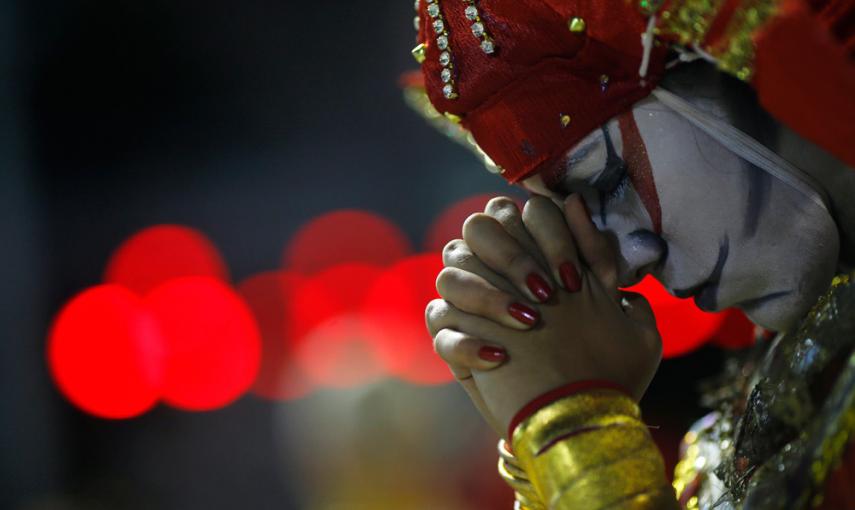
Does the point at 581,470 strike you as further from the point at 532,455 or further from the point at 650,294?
the point at 650,294

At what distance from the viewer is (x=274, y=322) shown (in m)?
13.5

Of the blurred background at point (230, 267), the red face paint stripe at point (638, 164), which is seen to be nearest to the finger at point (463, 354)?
the red face paint stripe at point (638, 164)

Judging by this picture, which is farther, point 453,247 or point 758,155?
point 453,247

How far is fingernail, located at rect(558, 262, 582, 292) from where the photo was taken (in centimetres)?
134

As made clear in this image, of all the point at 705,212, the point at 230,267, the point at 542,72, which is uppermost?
the point at 542,72

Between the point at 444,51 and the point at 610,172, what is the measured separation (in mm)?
309

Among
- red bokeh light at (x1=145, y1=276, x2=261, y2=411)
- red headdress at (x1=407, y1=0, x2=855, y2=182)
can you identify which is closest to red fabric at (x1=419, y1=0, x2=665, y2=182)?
red headdress at (x1=407, y1=0, x2=855, y2=182)

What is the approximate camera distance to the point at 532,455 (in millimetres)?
1222

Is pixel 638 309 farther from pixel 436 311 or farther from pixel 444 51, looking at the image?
pixel 444 51

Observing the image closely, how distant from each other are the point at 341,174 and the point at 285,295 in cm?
264

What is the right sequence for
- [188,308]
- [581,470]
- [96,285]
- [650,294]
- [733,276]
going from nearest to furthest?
[581,470]
[733,276]
[650,294]
[96,285]
[188,308]

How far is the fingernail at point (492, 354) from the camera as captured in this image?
1.29m

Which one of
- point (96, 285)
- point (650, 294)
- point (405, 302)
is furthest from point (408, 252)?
point (650, 294)

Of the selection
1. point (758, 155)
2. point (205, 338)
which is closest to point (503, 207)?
point (758, 155)
